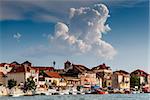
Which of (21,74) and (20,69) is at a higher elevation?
(20,69)

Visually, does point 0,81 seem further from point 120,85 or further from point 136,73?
point 136,73

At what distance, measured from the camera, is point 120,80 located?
22312 millimetres

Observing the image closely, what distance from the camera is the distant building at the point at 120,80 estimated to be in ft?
72.0

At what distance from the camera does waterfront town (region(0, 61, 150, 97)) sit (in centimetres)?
1427

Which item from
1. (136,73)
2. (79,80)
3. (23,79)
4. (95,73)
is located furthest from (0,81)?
(136,73)

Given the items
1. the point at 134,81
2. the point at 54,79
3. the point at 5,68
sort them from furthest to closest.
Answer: the point at 134,81, the point at 54,79, the point at 5,68

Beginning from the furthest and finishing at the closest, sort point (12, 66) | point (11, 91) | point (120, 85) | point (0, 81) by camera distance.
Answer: point (120, 85), point (12, 66), point (0, 81), point (11, 91)

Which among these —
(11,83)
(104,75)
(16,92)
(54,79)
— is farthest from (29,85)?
(104,75)

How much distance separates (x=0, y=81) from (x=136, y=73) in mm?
12108

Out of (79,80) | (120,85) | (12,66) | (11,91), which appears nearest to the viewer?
(11,91)

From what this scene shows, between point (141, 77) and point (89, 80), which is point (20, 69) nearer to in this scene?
point (89, 80)

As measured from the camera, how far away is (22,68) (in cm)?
1583

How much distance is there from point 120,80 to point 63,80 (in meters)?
4.74

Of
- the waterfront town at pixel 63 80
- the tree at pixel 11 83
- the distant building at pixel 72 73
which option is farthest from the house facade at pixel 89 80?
the tree at pixel 11 83
